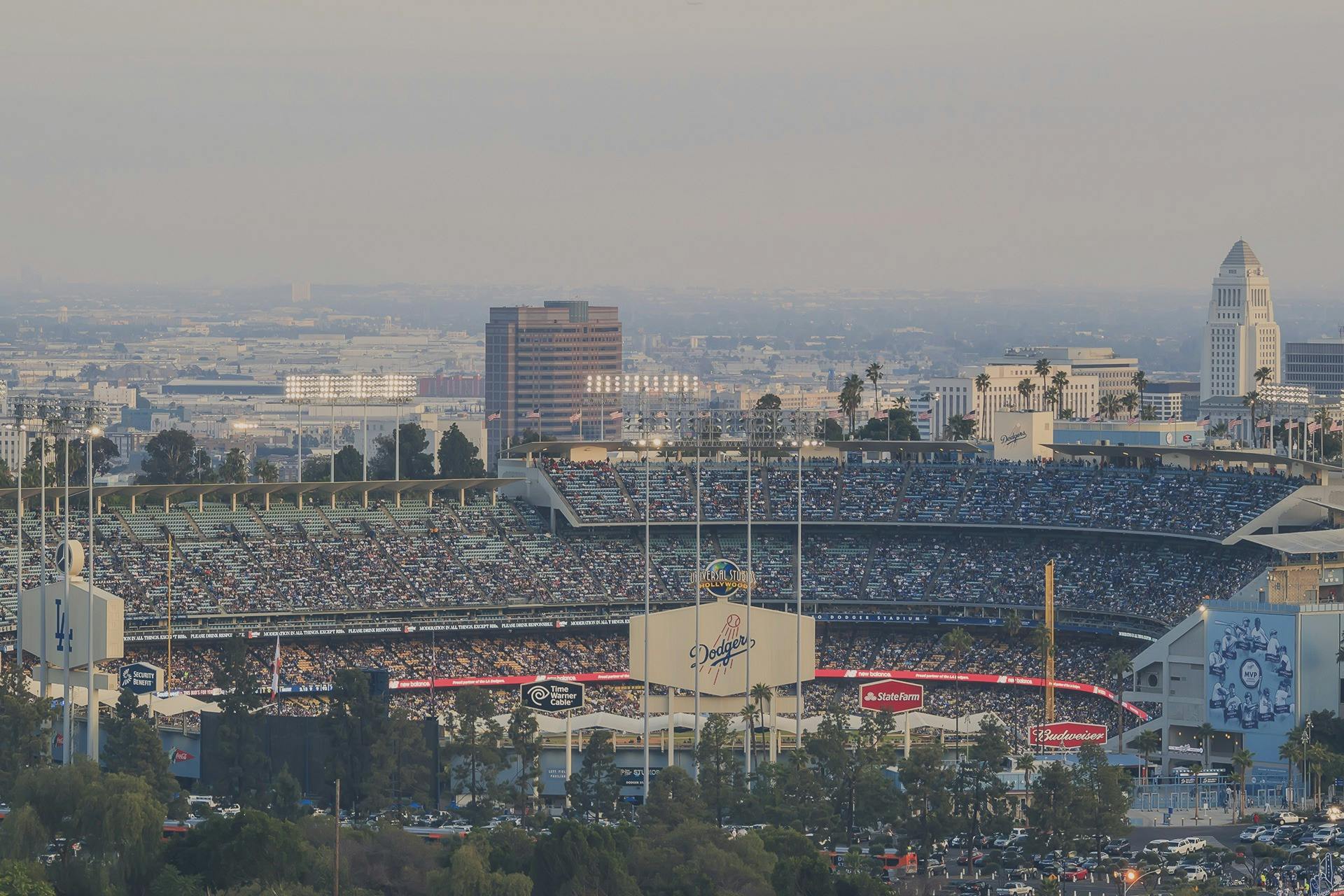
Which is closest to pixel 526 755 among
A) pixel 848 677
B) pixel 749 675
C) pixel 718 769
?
pixel 718 769

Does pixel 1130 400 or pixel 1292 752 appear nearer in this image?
pixel 1292 752

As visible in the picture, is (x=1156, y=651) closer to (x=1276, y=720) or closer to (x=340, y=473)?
(x=1276, y=720)

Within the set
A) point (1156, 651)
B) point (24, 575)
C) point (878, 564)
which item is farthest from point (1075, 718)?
point (24, 575)

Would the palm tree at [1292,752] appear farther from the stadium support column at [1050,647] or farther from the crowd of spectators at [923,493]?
the crowd of spectators at [923,493]

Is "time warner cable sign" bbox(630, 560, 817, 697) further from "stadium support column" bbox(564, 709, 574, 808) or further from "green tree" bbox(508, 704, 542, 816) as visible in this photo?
"green tree" bbox(508, 704, 542, 816)

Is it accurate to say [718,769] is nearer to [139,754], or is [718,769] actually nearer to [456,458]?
[139,754]
